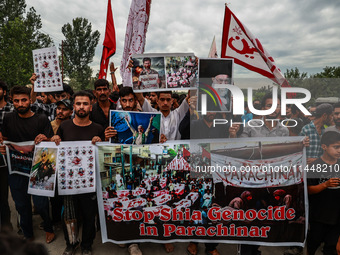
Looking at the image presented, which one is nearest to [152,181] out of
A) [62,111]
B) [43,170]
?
[43,170]

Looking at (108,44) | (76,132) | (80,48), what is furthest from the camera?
(80,48)

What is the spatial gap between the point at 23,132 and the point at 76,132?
0.66 m

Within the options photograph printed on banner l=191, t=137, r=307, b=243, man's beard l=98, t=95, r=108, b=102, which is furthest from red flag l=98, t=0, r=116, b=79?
photograph printed on banner l=191, t=137, r=307, b=243

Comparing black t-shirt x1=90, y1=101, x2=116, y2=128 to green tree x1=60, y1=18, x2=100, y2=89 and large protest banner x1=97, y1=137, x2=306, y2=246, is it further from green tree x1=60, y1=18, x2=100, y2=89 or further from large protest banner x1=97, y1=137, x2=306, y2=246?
green tree x1=60, y1=18, x2=100, y2=89

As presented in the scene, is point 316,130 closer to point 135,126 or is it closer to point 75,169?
point 135,126

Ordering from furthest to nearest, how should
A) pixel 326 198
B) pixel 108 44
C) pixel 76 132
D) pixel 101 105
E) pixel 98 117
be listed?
1. pixel 108 44
2. pixel 101 105
3. pixel 98 117
4. pixel 76 132
5. pixel 326 198

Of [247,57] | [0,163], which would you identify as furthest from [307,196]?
[0,163]

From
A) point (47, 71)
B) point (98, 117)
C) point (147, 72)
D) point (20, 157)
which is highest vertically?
point (47, 71)

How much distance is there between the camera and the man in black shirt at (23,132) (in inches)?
99.6

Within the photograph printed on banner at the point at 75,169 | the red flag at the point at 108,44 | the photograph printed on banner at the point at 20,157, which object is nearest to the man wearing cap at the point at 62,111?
the photograph printed on banner at the point at 20,157

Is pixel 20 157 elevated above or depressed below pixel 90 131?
below

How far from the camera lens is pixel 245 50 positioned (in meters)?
2.96

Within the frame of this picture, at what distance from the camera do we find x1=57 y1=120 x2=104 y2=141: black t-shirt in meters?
2.47

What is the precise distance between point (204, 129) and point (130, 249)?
1718 millimetres
